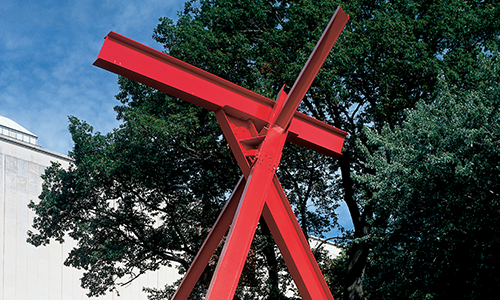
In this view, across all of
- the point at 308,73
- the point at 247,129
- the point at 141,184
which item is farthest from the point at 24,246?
the point at 308,73

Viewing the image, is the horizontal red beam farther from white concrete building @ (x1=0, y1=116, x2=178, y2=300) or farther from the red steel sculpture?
white concrete building @ (x1=0, y1=116, x2=178, y2=300)

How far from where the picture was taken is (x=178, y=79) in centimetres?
667

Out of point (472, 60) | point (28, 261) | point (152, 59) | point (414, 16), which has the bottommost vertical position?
point (152, 59)

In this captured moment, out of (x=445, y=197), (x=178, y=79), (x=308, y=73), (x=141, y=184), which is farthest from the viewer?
(x=141, y=184)

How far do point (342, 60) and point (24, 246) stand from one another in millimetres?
25267

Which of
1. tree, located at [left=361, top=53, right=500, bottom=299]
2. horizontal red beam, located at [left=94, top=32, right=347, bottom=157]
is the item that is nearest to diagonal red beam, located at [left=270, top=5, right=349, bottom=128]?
horizontal red beam, located at [left=94, top=32, right=347, bottom=157]

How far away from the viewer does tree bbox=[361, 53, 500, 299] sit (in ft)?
29.2

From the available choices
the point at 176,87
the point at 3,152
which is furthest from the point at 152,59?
the point at 3,152

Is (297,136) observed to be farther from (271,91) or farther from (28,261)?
(28,261)

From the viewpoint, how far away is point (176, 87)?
21.8ft

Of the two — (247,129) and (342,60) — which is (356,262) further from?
(247,129)

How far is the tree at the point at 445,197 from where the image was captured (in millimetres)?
8914

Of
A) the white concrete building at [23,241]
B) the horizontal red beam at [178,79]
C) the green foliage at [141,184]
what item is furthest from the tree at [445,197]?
the white concrete building at [23,241]

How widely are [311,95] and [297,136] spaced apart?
7560mm
